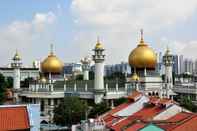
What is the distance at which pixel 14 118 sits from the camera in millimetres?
23938

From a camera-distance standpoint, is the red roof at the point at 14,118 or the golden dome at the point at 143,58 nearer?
the red roof at the point at 14,118

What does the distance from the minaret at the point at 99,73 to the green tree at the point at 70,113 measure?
8.08 metres

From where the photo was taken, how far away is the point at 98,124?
88.5 ft

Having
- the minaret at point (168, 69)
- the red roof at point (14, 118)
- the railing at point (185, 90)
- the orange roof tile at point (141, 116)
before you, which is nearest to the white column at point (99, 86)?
the minaret at point (168, 69)

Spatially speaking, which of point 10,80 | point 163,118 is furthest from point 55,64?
point 163,118

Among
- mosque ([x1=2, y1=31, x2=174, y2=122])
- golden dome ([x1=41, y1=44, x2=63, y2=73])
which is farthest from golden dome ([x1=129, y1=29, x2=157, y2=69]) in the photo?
golden dome ([x1=41, y1=44, x2=63, y2=73])

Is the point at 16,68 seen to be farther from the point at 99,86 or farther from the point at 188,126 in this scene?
the point at 188,126

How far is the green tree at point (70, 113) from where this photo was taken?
4078 cm

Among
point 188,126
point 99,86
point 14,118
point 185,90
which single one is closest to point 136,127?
point 188,126

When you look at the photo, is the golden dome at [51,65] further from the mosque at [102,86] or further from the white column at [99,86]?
the white column at [99,86]

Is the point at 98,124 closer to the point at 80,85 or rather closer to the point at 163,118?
the point at 163,118

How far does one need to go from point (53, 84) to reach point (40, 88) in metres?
2.11

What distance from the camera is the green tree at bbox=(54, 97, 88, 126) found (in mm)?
40781

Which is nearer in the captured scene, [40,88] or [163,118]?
[163,118]
